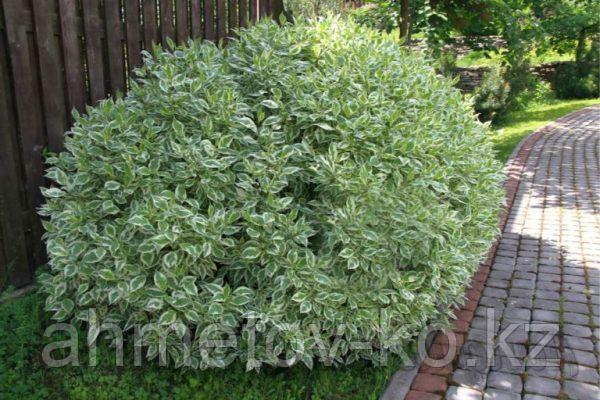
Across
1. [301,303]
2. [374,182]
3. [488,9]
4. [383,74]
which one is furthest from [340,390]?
[488,9]

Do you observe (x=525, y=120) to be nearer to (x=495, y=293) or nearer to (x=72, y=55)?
(x=495, y=293)

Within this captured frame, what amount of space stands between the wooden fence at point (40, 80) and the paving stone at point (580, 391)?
3248 millimetres

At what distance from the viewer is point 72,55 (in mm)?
3523

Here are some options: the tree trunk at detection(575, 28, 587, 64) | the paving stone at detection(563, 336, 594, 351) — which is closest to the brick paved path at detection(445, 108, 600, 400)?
the paving stone at detection(563, 336, 594, 351)

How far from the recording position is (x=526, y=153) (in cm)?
987

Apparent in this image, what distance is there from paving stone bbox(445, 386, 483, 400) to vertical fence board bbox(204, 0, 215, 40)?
3408mm

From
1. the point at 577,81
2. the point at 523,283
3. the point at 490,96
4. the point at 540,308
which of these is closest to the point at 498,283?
the point at 523,283

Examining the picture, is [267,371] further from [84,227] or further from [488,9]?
[488,9]

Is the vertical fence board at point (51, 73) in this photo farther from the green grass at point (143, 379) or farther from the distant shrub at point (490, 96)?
the distant shrub at point (490, 96)

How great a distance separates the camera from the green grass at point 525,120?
10789mm

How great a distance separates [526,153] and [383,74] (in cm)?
727

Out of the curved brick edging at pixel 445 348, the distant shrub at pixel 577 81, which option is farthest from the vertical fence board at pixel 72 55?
the distant shrub at pixel 577 81

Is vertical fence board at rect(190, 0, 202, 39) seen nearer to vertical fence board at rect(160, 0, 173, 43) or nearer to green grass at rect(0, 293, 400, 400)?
vertical fence board at rect(160, 0, 173, 43)

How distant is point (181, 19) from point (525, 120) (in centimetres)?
1215
